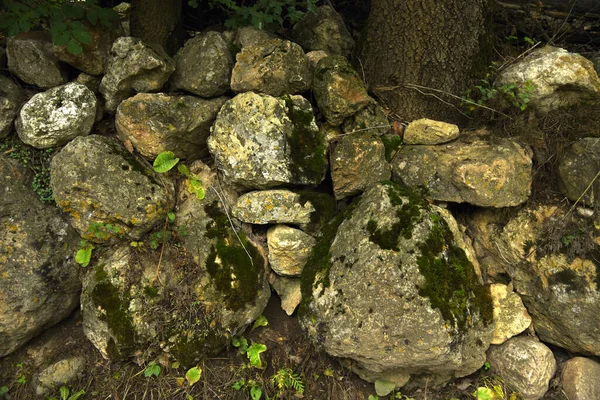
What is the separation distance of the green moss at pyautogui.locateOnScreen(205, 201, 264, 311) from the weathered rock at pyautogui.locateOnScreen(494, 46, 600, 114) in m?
3.04

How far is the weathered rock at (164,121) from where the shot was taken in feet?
12.0

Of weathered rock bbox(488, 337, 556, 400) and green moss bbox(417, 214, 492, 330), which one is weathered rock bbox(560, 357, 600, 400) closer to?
weathered rock bbox(488, 337, 556, 400)

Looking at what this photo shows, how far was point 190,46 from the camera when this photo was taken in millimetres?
3988

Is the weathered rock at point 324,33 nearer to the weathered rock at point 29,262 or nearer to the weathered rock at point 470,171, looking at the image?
the weathered rock at point 470,171

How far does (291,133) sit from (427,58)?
158 cm

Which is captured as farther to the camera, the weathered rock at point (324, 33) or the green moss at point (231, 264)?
the weathered rock at point (324, 33)

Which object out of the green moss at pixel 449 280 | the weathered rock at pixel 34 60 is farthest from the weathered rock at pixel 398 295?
the weathered rock at pixel 34 60

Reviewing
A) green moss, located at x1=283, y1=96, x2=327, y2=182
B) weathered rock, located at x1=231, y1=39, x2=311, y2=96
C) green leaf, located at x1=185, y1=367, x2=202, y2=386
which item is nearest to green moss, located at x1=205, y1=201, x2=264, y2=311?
green leaf, located at x1=185, y1=367, x2=202, y2=386

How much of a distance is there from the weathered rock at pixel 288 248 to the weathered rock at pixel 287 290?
0.14 m

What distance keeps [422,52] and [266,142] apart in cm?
181

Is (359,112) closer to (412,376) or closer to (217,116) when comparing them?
(217,116)

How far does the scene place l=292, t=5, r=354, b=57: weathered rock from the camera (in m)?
4.30

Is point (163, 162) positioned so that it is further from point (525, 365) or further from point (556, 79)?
point (525, 365)

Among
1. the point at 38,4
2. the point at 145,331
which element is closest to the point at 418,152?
the point at 145,331
